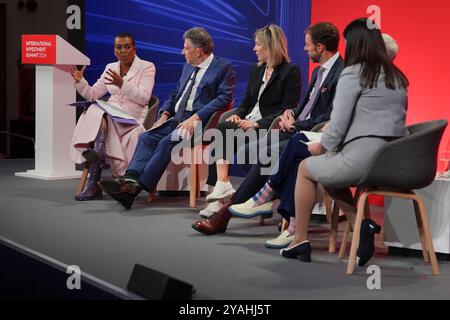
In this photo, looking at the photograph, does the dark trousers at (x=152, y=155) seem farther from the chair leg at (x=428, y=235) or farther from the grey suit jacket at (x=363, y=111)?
the chair leg at (x=428, y=235)

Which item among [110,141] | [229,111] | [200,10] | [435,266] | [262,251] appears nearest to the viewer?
[435,266]

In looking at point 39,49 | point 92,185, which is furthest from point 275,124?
point 39,49

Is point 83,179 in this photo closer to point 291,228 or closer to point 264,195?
point 264,195

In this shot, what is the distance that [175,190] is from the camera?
6285 mm

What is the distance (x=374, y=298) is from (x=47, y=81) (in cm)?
459

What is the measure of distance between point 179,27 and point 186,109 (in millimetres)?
2316

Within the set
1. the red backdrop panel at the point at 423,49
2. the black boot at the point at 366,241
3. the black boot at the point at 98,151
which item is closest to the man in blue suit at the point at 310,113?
the black boot at the point at 366,241

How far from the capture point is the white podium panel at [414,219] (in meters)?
3.92

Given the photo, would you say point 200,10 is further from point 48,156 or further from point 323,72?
point 323,72

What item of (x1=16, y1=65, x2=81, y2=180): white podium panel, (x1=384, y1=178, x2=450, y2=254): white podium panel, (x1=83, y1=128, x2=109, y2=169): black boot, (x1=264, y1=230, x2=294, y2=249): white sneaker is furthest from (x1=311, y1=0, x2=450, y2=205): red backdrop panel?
(x1=16, y1=65, x2=81, y2=180): white podium panel

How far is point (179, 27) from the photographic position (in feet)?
25.9

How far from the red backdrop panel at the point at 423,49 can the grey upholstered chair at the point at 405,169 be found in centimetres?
181

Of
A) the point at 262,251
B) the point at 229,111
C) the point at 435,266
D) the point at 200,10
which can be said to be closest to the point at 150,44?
the point at 200,10
